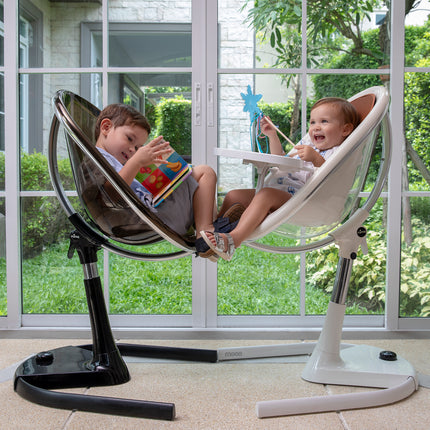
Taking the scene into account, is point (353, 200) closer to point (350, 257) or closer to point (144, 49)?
point (350, 257)

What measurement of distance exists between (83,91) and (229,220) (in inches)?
46.8

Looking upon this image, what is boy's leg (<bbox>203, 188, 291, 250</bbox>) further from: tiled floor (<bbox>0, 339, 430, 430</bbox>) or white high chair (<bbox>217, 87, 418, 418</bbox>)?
tiled floor (<bbox>0, 339, 430, 430</bbox>)

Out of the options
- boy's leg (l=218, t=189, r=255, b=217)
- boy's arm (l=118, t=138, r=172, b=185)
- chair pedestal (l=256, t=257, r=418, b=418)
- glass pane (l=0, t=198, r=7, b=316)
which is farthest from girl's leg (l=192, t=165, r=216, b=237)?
glass pane (l=0, t=198, r=7, b=316)

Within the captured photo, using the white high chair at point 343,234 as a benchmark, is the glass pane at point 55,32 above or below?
above

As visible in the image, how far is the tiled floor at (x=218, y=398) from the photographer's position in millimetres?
1493

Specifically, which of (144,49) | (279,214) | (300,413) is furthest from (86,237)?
(144,49)

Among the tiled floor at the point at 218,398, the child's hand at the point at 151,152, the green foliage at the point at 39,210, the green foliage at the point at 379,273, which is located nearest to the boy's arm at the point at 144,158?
Answer: the child's hand at the point at 151,152

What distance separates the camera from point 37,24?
252 cm

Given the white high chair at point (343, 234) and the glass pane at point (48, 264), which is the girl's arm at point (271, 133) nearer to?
the white high chair at point (343, 234)

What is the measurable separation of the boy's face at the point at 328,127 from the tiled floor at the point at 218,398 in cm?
82

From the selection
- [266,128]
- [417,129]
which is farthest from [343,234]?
[417,129]

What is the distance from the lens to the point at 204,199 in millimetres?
1731

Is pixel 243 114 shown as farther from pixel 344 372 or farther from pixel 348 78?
pixel 344 372

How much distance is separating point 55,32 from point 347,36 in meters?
1.41
